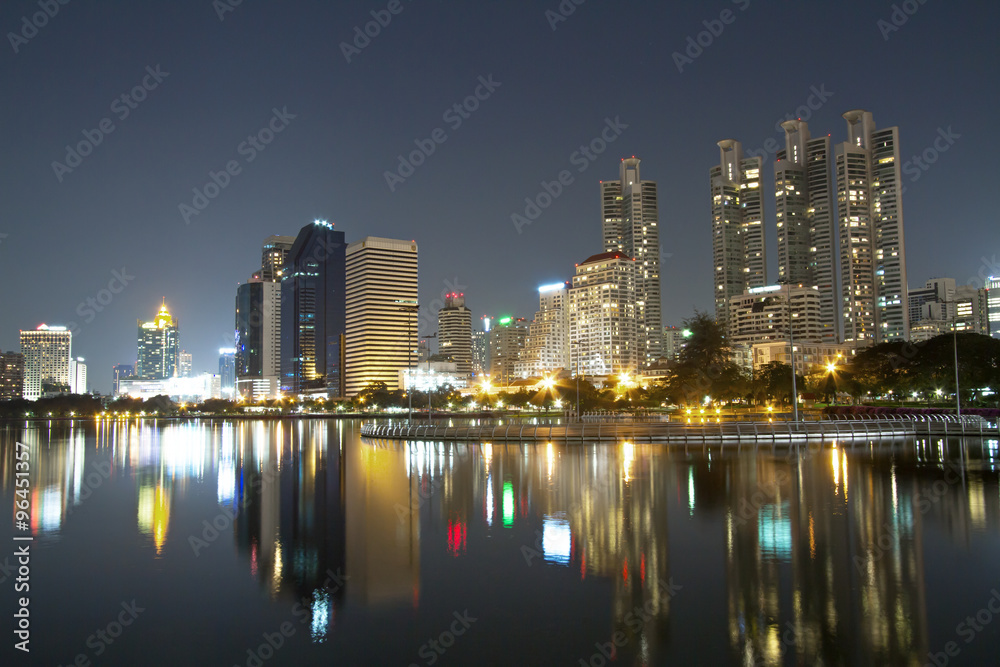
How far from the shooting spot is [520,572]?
1093 centimetres

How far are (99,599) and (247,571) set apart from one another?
7.14 ft

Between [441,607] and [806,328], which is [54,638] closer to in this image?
[441,607]

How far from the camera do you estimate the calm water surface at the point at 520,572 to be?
26.1 ft

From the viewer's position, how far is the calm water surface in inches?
313

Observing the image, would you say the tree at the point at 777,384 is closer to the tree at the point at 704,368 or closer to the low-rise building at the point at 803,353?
the tree at the point at 704,368

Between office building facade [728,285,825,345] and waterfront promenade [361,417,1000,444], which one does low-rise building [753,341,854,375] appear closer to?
office building facade [728,285,825,345]

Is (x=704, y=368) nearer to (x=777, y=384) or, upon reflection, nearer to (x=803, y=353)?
(x=777, y=384)

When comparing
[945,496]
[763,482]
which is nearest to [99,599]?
[763,482]

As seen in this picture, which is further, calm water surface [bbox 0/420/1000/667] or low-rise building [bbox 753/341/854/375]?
low-rise building [bbox 753/341/854/375]

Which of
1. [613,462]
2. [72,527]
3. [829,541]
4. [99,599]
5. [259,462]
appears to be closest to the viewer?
[99,599]

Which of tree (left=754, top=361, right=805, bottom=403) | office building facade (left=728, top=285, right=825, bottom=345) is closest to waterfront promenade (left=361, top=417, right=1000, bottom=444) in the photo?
tree (left=754, top=361, right=805, bottom=403)

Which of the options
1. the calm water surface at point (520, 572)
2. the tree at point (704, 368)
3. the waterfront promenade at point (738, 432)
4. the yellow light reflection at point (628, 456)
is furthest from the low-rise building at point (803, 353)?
the calm water surface at point (520, 572)

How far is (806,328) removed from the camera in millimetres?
192125

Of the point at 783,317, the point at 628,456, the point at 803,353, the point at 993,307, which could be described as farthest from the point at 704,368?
the point at 993,307
